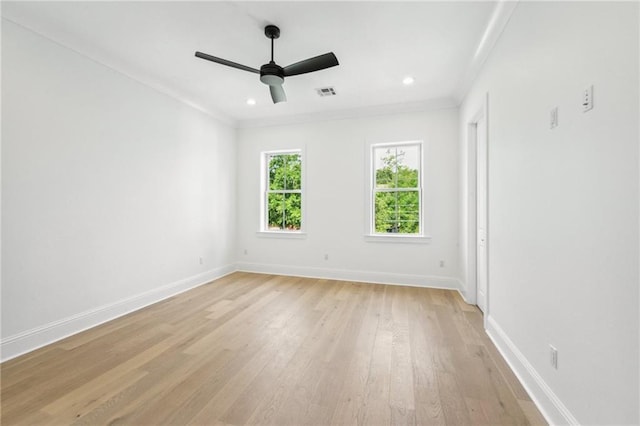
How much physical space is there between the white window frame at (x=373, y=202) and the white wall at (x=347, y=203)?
0.07 meters

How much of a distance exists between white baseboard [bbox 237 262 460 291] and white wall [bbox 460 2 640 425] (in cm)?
190

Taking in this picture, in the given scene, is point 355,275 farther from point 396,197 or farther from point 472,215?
point 472,215

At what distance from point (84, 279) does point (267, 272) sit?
2735 mm

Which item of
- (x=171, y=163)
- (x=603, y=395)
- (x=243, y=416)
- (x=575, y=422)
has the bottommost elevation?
(x=243, y=416)

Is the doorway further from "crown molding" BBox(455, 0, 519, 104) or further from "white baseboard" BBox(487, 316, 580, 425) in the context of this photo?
"white baseboard" BBox(487, 316, 580, 425)

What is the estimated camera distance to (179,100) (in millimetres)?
3977

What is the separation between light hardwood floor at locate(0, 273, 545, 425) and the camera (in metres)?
1.62

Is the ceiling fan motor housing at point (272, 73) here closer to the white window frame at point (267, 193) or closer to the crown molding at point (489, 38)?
the crown molding at point (489, 38)

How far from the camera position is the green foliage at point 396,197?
449cm

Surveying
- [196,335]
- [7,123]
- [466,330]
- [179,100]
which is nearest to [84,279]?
[196,335]

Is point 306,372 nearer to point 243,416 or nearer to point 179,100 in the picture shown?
point 243,416

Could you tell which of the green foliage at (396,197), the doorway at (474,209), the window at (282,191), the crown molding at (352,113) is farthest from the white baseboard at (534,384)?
the window at (282,191)

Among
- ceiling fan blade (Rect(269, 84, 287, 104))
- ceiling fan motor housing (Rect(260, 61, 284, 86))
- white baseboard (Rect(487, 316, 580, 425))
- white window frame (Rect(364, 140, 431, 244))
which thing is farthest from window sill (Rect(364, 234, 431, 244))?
ceiling fan motor housing (Rect(260, 61, 284, 86))

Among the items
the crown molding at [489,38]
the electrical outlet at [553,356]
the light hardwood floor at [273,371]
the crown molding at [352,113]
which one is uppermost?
the crown molding at [352,113]
